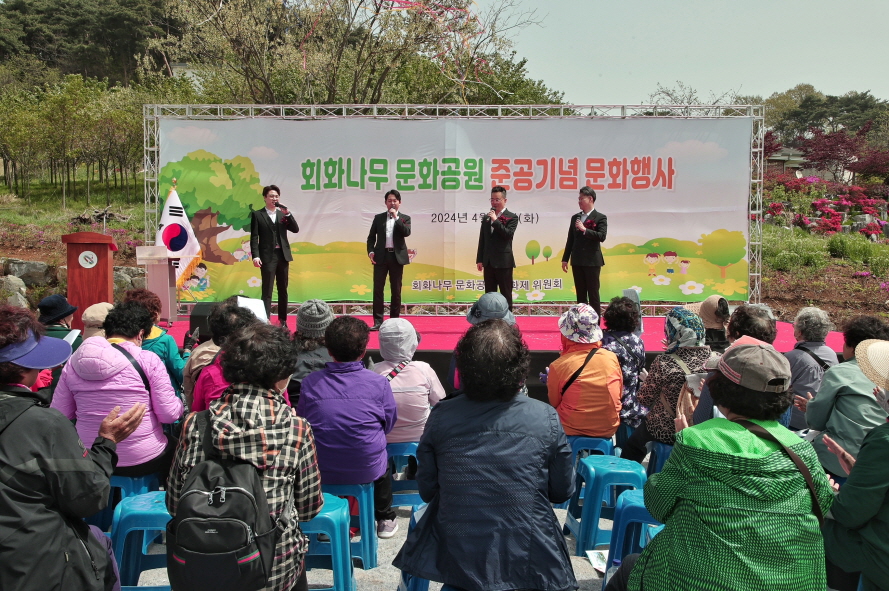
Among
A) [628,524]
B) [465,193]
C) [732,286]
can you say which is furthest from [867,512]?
[732,286]

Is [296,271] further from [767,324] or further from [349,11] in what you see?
[349,11]

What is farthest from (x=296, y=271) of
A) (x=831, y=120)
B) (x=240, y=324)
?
(x=831, y=120)

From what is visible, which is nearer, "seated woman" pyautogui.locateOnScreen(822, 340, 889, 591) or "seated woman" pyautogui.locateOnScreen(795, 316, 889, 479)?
"seated woman" pyautogui.locateOnScreen(822, 340, 889, 591)

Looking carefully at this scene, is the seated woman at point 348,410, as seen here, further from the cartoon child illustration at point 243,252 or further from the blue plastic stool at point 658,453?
the cartoon child illustration at point 243,252

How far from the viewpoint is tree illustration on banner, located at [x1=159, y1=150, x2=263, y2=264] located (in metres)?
7.37

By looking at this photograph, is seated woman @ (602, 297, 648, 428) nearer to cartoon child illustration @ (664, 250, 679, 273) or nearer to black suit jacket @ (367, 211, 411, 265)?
black suit jacket @ (367, 211, 411, 265)

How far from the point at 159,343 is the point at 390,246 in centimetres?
331

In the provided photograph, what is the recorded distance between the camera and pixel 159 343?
124 inches

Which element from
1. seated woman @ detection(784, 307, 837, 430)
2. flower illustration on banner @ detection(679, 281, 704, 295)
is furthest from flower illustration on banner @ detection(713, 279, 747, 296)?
seated woman @ detection(784, 307, 837, 430)

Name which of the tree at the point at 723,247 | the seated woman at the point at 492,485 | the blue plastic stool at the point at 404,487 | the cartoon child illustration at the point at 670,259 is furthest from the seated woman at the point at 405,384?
the tree at the point at 723,247

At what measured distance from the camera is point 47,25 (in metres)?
29.6

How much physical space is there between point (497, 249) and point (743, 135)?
3.43m

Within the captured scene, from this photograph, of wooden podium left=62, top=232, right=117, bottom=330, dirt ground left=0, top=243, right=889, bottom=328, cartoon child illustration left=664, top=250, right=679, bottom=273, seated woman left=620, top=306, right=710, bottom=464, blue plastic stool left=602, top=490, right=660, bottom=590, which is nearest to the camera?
blue plastic stool left=602, top=490, right=660, bottom=590

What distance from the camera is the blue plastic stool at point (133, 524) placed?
2.12m
